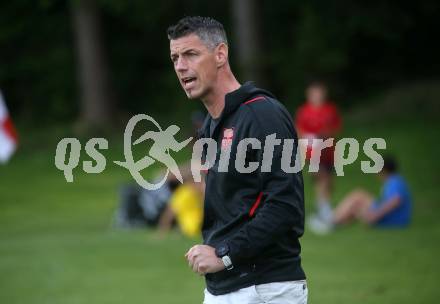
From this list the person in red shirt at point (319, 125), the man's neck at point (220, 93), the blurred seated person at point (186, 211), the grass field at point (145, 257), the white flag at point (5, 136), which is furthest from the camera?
the person in red shirt at point (319, 125)

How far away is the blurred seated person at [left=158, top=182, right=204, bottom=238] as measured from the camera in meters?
13.1

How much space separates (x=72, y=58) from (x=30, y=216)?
14.8m

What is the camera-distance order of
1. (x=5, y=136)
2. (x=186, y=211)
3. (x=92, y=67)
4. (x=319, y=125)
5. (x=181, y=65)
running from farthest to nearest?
(x=92, y=67), (x=319, y=125), (x=186, y=211), (x=5, y=136), (x=181, y=65)

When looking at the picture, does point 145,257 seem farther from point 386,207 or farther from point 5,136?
point 386,207

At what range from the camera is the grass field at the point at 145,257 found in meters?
9.41

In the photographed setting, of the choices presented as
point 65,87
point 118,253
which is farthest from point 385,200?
point 65,87

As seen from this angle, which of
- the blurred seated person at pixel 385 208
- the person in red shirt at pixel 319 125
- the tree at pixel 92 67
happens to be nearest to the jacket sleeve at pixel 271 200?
the blurred seated person at pixel 385 208

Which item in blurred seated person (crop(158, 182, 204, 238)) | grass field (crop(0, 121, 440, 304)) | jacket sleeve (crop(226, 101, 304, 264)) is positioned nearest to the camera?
jacket sleeve (crop(226, 101, 304, 264))

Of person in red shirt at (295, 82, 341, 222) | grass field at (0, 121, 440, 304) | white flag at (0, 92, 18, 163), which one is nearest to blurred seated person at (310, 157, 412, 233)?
grass field at (0, 121, 440, 304)

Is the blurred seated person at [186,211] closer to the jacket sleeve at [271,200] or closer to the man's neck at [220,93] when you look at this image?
the man's neck at [220,93]

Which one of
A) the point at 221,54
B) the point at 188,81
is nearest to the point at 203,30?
the point at 221,54

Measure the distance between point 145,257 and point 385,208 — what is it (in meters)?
3.49

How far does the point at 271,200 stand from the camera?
3.97 m

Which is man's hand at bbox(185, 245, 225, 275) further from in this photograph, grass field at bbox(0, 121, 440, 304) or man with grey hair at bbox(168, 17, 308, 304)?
grass field at bbox(0, 121, 440, 304)
